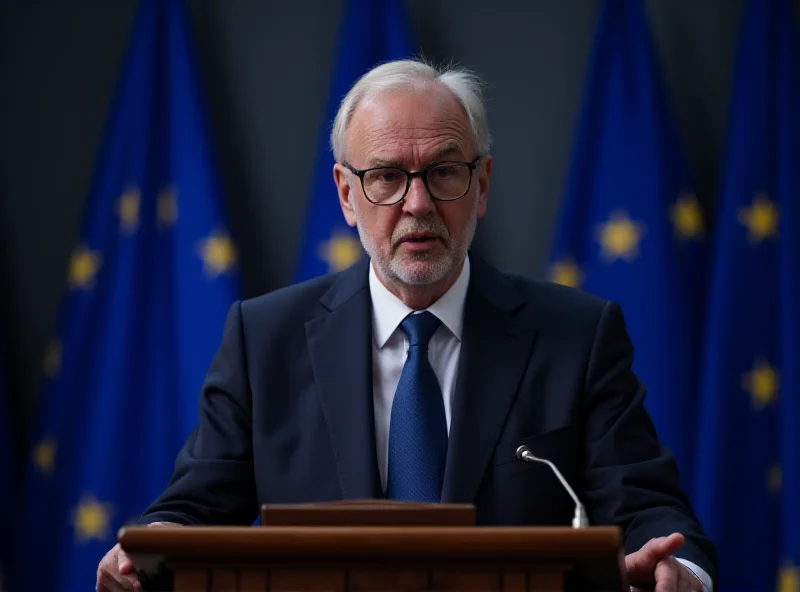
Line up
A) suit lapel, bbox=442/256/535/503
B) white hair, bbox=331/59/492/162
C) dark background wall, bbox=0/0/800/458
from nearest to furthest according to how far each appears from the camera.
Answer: suit lapel, bbox=442/256/535/503 → white hair, bbox=331/59/492/162 → dark background wall, bbox=0/0/800/458

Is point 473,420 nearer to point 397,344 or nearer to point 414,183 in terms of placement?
point 397,344

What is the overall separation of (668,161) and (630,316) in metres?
0.65

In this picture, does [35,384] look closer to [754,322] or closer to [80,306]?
[80,306]

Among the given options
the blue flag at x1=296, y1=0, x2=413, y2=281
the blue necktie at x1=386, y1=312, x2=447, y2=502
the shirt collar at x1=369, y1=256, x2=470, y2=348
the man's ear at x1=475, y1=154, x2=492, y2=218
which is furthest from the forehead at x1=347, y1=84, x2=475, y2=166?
the blue flag at x1=296, y1=0, x2=413, y2=281

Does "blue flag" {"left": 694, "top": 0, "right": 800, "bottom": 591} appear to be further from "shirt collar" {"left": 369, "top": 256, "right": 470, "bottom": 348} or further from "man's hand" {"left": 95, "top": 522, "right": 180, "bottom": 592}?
"man's hand" {"left": 95, "top": 522, "right": 180, "bottom": 592}

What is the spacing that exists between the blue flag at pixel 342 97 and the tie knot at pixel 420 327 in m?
1.61

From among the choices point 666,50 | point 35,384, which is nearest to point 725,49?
point 666,50

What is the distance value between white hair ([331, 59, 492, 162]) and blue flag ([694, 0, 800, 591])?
170 cm

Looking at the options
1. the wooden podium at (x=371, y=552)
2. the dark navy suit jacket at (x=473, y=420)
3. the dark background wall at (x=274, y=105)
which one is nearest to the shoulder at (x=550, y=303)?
the dark navy suit jacket at (x=473, y=420)

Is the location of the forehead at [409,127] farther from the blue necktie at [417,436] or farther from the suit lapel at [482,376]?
the blue necktie at [417,436]

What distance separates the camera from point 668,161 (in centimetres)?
436

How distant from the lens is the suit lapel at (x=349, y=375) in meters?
2.59

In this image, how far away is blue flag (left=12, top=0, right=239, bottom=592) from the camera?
4453 mm

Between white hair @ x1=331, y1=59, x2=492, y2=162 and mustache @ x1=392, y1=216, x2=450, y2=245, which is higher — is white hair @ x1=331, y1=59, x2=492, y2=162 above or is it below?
above
